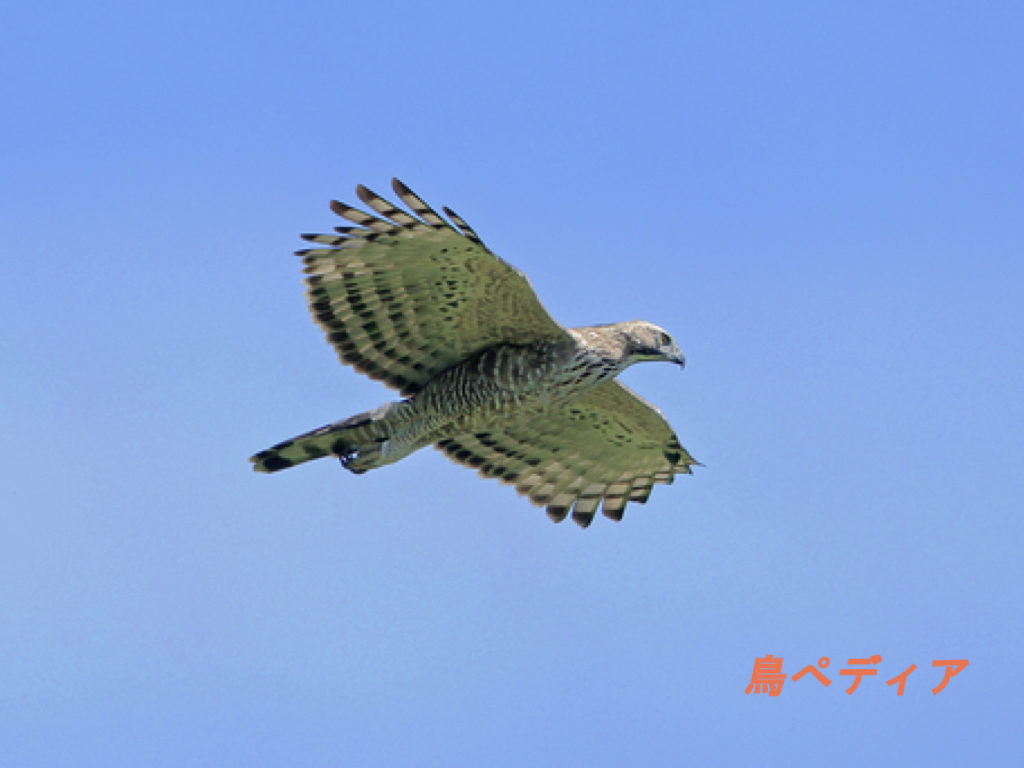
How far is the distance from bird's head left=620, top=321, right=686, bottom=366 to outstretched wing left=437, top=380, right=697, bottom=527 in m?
1.25

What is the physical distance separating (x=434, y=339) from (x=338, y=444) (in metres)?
1.32

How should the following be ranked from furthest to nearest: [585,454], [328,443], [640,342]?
[585,454] → [328,443] → [640,342]

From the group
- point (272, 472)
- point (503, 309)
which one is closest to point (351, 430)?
point (272, 472)

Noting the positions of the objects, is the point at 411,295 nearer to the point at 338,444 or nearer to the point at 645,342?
the point at 338,444

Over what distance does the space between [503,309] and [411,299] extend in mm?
853

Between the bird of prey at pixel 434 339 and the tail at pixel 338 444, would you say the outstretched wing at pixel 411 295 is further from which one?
the tail at pixel 338 444

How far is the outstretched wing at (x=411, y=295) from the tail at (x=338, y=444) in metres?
0.48

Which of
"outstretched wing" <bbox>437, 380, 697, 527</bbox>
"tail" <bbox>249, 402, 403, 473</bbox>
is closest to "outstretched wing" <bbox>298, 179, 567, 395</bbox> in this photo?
"tail" <bbox>249, 402, 403, 473</bbox>

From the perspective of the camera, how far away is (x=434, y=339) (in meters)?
14.7

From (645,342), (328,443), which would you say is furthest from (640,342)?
(328,443)

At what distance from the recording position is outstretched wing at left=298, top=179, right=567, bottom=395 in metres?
13.7

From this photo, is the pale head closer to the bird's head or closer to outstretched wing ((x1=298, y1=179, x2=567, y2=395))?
the bird's head

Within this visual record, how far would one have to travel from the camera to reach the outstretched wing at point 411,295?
44.8ft

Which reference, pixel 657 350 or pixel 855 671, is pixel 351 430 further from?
pixel 855 671
